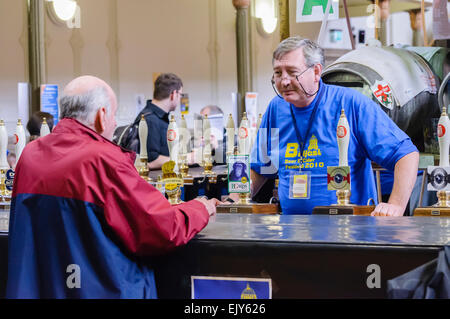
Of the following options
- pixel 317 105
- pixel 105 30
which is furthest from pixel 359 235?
pixel 105 30

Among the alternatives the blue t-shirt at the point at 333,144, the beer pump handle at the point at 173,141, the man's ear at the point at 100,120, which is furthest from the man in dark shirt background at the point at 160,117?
the man's ear at the point at 100,120

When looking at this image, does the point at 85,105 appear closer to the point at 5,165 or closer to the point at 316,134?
the point at 316,134

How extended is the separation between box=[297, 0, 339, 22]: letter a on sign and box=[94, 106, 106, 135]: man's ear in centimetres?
169

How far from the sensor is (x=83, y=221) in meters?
1.92

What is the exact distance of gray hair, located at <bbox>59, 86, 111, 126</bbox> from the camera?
2.03 m

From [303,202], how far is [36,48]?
6.41 metres

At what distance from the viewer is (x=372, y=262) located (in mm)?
1881

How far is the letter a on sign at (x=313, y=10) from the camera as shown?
3443 mm

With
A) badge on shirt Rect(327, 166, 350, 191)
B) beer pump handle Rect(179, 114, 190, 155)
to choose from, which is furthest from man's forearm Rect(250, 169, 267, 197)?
beer pump handle Rect(179, 114, 190, 155)

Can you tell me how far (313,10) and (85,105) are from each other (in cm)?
178

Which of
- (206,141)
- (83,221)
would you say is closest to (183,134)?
(206,141)

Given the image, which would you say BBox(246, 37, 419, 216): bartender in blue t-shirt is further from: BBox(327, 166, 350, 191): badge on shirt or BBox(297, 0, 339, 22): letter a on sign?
BBox(297, 0, 339, 22): letter a on sign

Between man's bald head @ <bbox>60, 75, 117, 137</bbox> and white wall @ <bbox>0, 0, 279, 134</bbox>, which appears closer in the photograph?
man's bald head @ <bbox>60, 75, 117, 137</bbox>

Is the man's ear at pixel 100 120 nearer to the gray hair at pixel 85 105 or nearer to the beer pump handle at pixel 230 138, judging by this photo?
the gray hair at pixel 85 105
